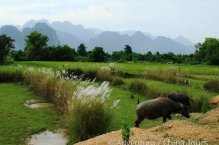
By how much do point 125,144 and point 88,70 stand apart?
17.4 m

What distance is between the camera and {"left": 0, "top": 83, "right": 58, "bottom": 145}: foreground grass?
11.2 m

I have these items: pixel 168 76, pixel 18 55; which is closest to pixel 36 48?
pixel 18 55

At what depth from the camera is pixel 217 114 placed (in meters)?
11.6

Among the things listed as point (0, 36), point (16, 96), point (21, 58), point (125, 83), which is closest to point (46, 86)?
point (16, 96)

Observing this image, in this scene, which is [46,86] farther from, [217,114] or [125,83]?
[217,114]

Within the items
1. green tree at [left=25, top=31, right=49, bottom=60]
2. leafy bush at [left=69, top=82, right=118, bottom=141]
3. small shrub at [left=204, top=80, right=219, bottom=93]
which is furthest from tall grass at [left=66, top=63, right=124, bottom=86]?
green tree at [left=25, top=31, right=49, bottom=60]

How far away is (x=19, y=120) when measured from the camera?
13.3 metres

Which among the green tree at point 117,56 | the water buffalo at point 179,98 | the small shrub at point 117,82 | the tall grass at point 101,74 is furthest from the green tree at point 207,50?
the water buffalo at point 179,98

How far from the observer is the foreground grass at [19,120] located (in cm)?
1125

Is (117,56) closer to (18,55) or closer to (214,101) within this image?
(18,55)

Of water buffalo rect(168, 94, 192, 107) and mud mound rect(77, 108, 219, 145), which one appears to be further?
water buffalo rect(168, 94, 192, 107)

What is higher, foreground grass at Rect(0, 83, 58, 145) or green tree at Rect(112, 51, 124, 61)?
green tree at Rect(112, 51, 124, 61)

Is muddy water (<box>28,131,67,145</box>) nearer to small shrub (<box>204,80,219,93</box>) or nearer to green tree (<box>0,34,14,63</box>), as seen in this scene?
small shrub (<box>204,80,219,93</box>)

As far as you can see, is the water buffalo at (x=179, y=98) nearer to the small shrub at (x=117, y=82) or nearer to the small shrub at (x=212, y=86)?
the small shrub at (x=212, y=86)
